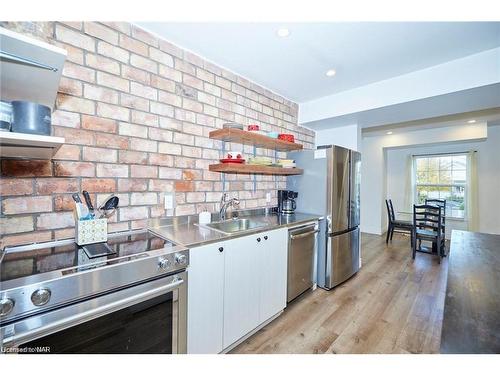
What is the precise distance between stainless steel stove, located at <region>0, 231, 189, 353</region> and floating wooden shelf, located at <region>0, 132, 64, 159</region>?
51cm

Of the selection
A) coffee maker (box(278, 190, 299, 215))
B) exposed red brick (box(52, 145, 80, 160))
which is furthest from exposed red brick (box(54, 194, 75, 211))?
coffee maker (box(278, 190, 299, 215))

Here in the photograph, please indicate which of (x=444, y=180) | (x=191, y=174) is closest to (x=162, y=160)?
(x=191, y=174)

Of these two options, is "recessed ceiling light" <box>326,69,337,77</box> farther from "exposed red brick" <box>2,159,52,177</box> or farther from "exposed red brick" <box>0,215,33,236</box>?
"exposed red brick" <box>0,215,33,236</box>

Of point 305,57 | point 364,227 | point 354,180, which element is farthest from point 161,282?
point 364,227

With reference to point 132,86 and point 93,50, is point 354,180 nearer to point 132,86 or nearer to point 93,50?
point 132,86

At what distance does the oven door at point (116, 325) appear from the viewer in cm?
78

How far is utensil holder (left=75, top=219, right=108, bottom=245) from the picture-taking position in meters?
1.22

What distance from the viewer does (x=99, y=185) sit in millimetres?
1429

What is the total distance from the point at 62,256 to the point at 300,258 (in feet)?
6.25

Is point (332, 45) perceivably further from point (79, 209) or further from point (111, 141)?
point (79, 209)

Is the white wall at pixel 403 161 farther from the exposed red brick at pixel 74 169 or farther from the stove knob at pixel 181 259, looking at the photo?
the exposed red brick at pixel 74 169

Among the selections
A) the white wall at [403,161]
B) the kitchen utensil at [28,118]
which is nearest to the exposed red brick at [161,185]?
the kitchen utensil at [28,118]

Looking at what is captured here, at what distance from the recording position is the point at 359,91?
8.54ft
